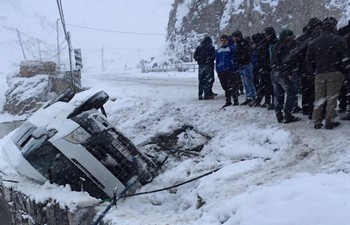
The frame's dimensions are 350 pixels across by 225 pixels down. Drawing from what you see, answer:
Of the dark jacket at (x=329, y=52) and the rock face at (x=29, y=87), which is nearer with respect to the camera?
the dark jacket at (x=329, y=52)

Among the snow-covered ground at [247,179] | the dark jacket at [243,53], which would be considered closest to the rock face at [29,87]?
the dark jacket at [243,53]

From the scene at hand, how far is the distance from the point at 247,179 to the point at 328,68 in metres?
2.30

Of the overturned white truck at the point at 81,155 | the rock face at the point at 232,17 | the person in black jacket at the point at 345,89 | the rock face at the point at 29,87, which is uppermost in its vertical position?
the rock face at the point at 232,17

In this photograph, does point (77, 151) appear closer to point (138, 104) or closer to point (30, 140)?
point (30, 140)

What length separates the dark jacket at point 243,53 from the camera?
28.4 ft

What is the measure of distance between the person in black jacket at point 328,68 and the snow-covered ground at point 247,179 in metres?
Result: 0.30

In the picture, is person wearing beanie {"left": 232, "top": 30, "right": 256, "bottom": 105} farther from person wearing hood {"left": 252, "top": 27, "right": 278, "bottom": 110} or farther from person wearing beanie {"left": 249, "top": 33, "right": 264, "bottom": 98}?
person wearing hood {"left": 252, "top": 27, "right": 278, "bottom": 110}

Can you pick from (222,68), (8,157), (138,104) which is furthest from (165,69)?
(8,157)

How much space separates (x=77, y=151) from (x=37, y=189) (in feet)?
3.86

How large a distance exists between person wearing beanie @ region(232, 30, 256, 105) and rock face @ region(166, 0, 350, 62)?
32023mm

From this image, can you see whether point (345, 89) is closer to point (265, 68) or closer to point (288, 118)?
point (288, 118)

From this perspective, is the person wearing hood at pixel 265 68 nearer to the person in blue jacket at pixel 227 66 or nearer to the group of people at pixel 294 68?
the group of people at pixel 294 68

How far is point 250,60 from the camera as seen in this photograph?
8.76m

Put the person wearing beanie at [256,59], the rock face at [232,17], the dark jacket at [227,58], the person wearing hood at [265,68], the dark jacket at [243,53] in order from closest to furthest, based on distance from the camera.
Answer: the person wearing hood at [265,68] < the person wearing beanie at [256,59] < the dark jacket at [243,53] < the dark jacket at [227,58] < the rock face at [232,17]
